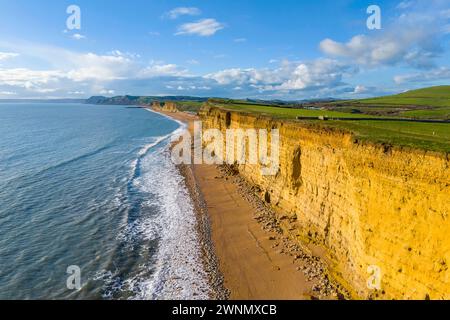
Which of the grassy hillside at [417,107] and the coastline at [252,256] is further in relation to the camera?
the grassy hillside at [417,107]

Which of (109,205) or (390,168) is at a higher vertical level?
(390,168)

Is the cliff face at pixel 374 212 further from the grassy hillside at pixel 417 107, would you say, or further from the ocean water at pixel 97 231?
the grassy hillside at pixel 417 107

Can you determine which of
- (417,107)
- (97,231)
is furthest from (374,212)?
(417,107)

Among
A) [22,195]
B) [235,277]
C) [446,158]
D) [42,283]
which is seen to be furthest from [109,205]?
[446,158]

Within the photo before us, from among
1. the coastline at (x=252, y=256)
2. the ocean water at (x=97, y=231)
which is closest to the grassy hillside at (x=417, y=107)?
the coastline at (x=252, y=256)

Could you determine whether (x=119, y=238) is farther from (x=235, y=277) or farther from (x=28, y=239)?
(x=235, y=277)

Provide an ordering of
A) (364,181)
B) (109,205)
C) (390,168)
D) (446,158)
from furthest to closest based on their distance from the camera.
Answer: (109,205), (364,181), (390,168), (446,158)
